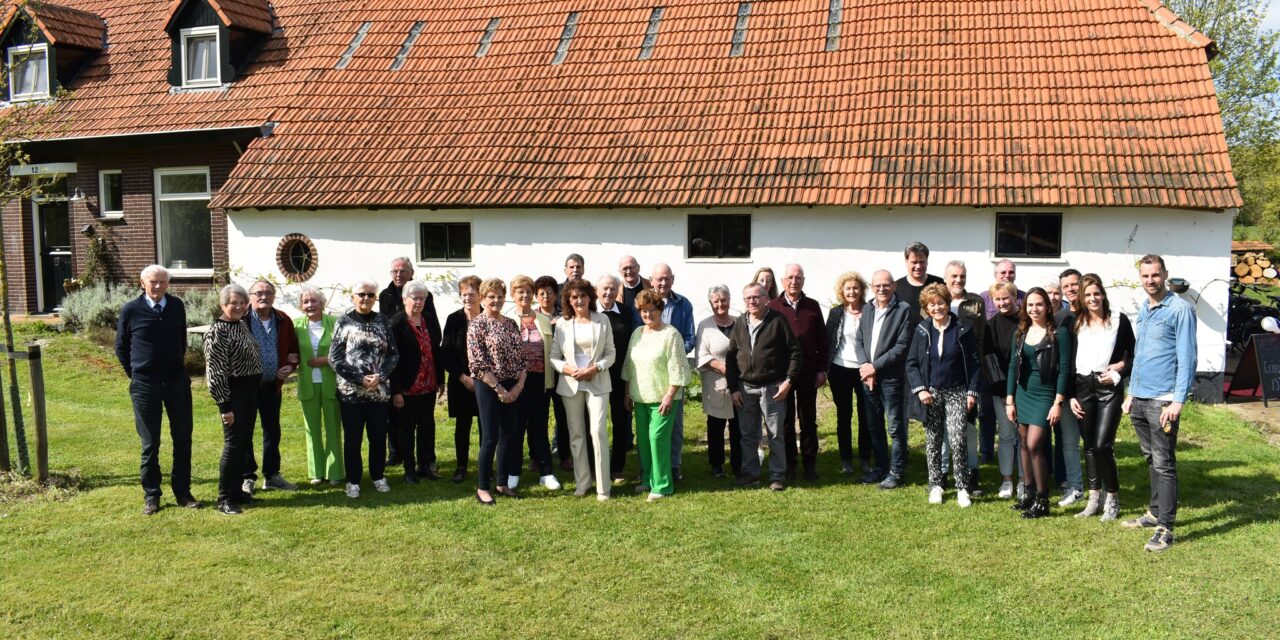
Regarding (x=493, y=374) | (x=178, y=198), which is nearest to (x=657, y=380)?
(x=493, y=374)

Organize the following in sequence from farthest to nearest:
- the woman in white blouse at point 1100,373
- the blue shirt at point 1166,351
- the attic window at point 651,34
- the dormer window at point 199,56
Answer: the dormer window at point 199,56, the attic window at point 651,34, the woman in white blouse at point 1100,373, the blue shirt at point 1166,351

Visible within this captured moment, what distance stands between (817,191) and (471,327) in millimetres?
6542

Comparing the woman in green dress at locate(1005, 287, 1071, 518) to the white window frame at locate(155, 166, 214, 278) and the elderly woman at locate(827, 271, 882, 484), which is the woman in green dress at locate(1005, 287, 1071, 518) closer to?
the elderly woman at locate(827, 271, 882, 484)

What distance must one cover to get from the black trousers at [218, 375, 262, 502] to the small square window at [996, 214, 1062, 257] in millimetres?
9164

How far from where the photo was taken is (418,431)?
25.1 ft

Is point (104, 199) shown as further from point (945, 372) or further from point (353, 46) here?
point (945, 372)

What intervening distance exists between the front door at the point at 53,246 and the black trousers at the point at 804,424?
1475 centimetres

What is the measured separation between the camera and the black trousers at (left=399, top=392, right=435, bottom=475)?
296 inches

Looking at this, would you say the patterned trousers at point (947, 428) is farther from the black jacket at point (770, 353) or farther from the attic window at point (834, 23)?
the attic window at point (834, 23)

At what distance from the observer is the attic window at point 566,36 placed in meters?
15.1

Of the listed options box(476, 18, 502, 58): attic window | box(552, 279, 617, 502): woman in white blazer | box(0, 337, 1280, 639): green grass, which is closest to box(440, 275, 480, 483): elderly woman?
box(0, 337, 1280, 639): green grass

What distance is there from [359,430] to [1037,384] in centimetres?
488

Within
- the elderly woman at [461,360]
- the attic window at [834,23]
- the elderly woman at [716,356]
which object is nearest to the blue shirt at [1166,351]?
the elderly woman at [716,356]

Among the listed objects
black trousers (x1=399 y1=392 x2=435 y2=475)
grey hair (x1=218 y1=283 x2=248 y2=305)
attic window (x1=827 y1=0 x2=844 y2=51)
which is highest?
attic window (x1=827 y1=0 x2=844 y2=51)
